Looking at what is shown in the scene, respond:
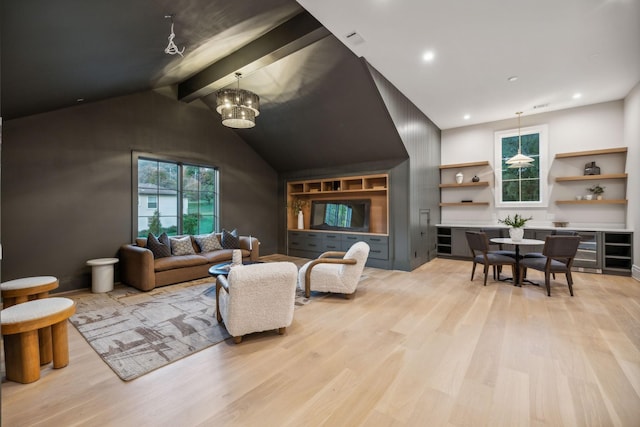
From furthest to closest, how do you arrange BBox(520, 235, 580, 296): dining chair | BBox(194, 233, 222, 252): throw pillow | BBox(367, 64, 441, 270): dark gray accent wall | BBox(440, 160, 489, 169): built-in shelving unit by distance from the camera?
BBox(440, 160, 489, 169): built-in shelving unit, BBox(194, 233, 222, 252): throw pillow, BBox(367, 64, 441, 270): dark gray accent wall, BBox(520, 235, 580, 296): dining chair

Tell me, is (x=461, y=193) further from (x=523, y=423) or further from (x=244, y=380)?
(x=244, y=380)

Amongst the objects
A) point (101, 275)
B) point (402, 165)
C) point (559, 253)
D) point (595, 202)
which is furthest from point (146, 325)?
point (595, 202)

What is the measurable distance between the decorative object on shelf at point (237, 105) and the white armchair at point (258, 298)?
2.31 meters

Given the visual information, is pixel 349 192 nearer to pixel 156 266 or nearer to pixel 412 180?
pixel 412 180

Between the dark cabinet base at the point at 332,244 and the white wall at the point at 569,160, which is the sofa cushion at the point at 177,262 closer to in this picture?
the dark cabinet base at the point at 332,244

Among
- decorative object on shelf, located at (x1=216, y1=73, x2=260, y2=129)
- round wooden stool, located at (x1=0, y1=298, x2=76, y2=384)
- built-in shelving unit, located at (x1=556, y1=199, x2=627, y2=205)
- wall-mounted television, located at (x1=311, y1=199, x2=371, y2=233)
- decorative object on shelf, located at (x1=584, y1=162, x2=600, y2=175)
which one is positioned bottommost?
round wooden stool, located at (x1=0, y1=298, x2=76, y2=384)

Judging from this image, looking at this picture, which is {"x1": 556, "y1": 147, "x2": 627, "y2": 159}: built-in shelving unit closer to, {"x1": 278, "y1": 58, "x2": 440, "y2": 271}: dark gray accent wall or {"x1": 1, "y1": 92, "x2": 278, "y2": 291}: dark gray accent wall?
{"x1": 278, "y1": 58, "x2": 440, "y2": 271}: dark gray accent wall

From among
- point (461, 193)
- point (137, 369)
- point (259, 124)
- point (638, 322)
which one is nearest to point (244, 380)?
point (137, 369)

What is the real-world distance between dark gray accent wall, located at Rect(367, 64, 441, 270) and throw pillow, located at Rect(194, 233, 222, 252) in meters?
3.56

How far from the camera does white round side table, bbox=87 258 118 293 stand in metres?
4.37

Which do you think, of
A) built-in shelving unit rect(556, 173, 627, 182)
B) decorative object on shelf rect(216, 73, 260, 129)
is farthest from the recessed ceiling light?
built-in shelving unit rect(556, 173, 627, 182)

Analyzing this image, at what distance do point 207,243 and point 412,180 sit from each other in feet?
13.8

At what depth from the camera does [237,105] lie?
4.01 m

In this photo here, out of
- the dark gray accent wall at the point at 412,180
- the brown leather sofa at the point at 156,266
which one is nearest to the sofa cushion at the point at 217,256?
the brown leather sofa at the point at 156,266
